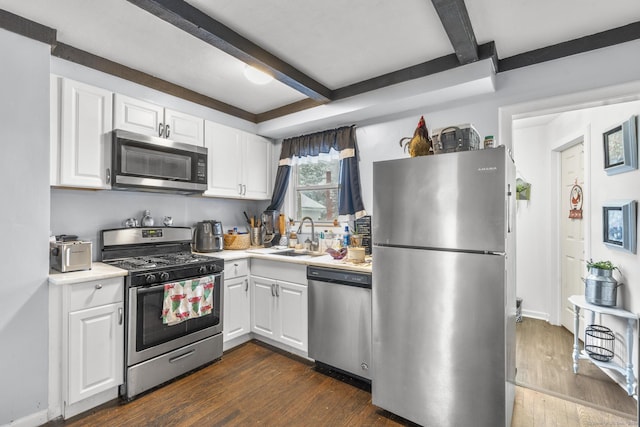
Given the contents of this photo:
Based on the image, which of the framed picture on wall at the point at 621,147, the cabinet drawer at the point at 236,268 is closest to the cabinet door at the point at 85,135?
the cabinet drawer at the point at 236,268

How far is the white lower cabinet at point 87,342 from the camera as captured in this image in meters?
1.90

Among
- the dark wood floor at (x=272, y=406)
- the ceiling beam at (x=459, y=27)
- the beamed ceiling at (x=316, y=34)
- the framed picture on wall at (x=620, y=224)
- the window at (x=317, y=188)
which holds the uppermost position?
the beamed ceiling at (x=316, y=34)

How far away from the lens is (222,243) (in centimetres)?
322

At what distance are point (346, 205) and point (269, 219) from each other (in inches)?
41.4

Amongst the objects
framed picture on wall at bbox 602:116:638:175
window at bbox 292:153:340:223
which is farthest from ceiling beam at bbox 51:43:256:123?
framed picture on wall at bbox 602:116:638:175

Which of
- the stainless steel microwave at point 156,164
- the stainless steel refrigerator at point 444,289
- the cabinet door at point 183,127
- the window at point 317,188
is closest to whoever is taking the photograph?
the stainless steel refrigerator at point 444,289

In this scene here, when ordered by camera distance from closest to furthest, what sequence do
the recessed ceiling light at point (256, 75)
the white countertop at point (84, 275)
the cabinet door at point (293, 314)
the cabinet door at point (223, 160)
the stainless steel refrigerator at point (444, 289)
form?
the stainless steel refrigerator at point (444, 289), the white countertop at point (84, 275), the recessed ceiling light at point (256, 75), the cabinet door at point (293, 314), the cabinet door at point (223, 160)

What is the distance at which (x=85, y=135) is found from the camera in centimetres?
223

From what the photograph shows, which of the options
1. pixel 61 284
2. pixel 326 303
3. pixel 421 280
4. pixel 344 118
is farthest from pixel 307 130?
pixel 61 284

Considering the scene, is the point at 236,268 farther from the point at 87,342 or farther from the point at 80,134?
the point at 80,134

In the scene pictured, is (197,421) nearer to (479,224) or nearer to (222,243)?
(222,243)

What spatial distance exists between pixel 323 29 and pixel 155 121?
64.8 inches

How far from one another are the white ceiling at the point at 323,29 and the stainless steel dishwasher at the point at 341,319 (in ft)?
5.44

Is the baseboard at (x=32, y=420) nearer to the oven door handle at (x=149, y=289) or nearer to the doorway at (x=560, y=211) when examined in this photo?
the oven door handle at (x=149, y=289)
